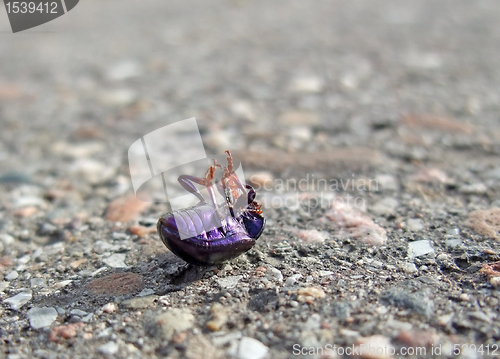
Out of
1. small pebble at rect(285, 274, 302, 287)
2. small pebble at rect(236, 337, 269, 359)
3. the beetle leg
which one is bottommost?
small pebble at rect(236, 337, 269, 359)

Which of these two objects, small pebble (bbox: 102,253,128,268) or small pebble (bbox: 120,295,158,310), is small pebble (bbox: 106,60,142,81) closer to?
small pebble (bbox: 102,253,128,268)

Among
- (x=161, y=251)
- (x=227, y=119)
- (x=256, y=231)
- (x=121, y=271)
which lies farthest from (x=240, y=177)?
(x=227, y=119)

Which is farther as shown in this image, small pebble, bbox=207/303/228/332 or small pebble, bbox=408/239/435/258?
small pebble, bbox=408/239/435/258

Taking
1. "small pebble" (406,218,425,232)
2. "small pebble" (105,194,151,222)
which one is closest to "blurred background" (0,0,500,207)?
"small pebble" (105,194,151,222)

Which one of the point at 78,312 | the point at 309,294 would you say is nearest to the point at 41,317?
the point at 78,312

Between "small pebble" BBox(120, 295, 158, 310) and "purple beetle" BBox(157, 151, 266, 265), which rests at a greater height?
"purple beetle" BBox(157, 151, 266, 265)

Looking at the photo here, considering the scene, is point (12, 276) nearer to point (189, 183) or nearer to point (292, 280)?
point (189, 183)
